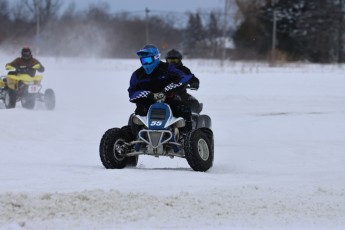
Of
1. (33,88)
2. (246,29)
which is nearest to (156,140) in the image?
(33,88)

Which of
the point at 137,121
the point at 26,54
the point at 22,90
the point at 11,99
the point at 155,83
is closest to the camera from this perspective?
the point at 137,121

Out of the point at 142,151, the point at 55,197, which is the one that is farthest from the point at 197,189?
the point at 142,151

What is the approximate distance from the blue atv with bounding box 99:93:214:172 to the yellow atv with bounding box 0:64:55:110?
1257cm

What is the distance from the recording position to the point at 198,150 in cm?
1045

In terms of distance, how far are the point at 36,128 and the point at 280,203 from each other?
10.7 metres

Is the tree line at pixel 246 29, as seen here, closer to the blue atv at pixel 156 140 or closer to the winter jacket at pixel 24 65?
the winter jacket at pixel 24 65

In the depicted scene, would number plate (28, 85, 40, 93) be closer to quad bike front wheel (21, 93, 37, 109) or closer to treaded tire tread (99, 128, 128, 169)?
quad bike front wheel (21, 93, 37, 109)

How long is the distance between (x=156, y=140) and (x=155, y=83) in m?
0.87

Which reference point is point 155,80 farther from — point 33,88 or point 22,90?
point 22,90

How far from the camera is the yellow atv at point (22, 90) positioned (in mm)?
23000

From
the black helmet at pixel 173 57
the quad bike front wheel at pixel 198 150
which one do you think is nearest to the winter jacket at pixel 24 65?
the black helmet at pixel 173 57

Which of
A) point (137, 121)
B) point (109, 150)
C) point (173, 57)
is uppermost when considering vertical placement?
point (173, 57)

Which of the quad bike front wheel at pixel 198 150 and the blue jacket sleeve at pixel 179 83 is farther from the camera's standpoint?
Answer: the blue jacket sleeve at pixel 179 83

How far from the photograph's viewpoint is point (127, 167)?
11.2m
